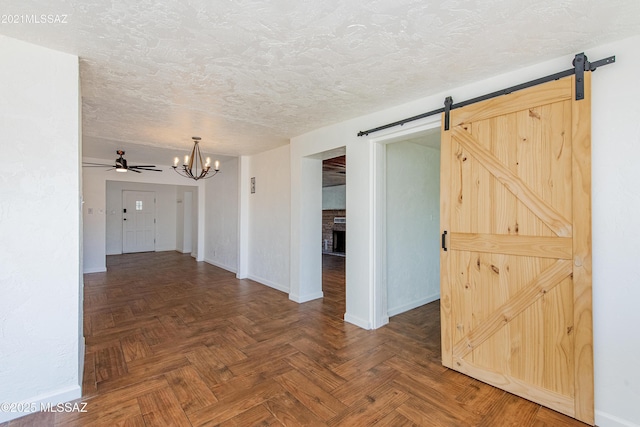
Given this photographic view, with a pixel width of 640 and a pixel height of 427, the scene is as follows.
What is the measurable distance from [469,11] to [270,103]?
180 centimetres

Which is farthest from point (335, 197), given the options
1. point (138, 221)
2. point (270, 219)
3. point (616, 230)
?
point (616, 230)

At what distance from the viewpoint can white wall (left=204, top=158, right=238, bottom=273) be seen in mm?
6094

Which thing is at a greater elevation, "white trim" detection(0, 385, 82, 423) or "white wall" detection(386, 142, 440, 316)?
"white wall" detection(386, 142, 440, 316)

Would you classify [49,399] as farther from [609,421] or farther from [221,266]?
[221,266]

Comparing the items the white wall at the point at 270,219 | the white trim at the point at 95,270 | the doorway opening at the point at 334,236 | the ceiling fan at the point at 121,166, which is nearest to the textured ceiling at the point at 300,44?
the white wall at the point at 270,219

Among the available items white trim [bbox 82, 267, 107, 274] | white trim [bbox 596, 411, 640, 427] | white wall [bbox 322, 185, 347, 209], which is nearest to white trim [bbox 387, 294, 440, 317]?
white trim [bbox 596, 411, 640, 427]

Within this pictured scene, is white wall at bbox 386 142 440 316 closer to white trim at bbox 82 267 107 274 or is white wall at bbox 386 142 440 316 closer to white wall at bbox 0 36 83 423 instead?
white wall at bbox 0 36 83 423

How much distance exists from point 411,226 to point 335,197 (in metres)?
5.56

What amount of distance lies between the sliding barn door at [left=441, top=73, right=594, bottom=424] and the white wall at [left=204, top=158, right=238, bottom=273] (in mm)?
4672

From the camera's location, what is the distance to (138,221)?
29.3 ft

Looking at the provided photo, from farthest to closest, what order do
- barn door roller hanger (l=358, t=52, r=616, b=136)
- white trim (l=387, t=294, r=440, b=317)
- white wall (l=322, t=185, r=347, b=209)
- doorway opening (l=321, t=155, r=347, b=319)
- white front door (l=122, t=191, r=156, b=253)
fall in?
white wall (l=322, t=185, r=347, b=209) → white front door (l=122, t=191, r=156, b=253) → doorway opening (l=321, t=155, r=347, b=319) → white trim (l=387, t=294, r=440, b=317) → barn door roller hanger (l=358, t=52, r=616, b=136)

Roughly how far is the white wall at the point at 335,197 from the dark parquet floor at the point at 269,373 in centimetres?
542

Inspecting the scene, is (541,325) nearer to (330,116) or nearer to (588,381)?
(588,381)

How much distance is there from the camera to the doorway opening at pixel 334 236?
167 inches
